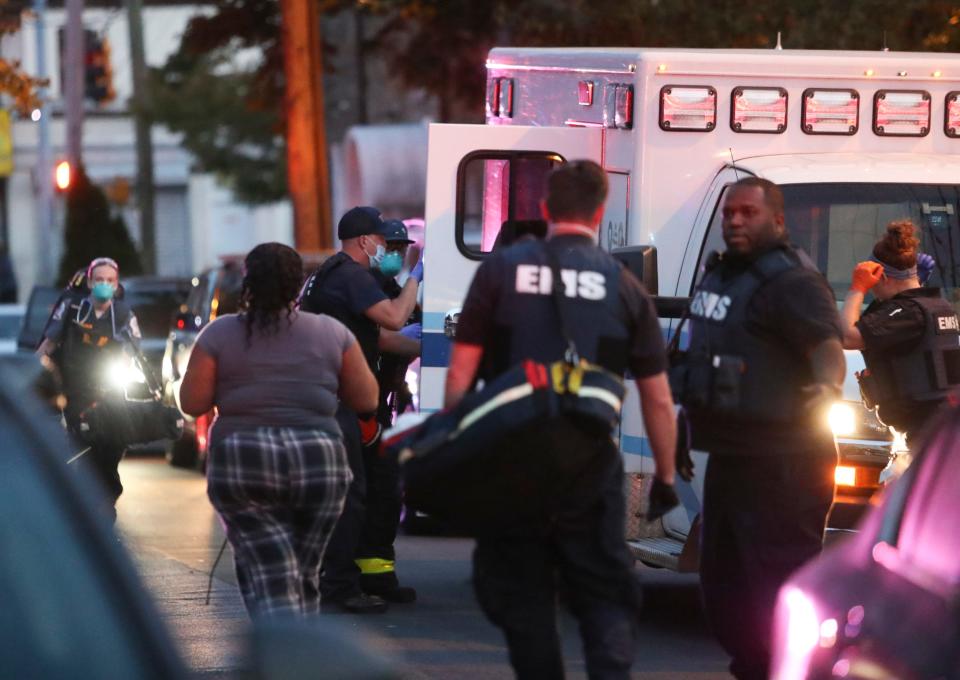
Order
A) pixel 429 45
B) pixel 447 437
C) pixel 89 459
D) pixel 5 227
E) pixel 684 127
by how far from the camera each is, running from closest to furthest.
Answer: pixel 447 437
pixel 684 127
pixel 89 459
pixel 429 45
pixel 5 227

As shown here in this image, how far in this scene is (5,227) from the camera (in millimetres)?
49312

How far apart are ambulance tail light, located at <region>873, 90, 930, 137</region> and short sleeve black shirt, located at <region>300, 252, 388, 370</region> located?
2.44 m

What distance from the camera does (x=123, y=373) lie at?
986cm

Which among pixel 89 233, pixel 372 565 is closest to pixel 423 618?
pixel 372 565

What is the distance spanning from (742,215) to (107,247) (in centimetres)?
2550

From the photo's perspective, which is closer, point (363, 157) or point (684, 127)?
point (684, 127)

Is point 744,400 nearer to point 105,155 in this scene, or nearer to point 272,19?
point 272,19

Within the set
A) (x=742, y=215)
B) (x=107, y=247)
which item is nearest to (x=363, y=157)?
(x=107, y=247)

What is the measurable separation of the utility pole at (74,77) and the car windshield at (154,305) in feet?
43.9

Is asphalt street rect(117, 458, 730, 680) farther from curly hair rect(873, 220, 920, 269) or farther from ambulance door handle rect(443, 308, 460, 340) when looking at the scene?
curly hair rect(873, 220, 920, 269)

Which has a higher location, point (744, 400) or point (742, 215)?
point (742, 215)

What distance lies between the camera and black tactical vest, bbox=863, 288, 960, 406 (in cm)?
715

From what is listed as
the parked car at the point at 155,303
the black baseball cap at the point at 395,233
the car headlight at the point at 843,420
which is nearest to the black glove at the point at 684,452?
the car headlight at the point at 843,420

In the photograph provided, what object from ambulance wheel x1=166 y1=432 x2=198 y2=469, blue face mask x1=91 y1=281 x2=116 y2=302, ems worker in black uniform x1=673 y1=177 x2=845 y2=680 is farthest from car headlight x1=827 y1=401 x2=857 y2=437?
ambulance wheel x1=166 y1=432 x2=198 y2=469
